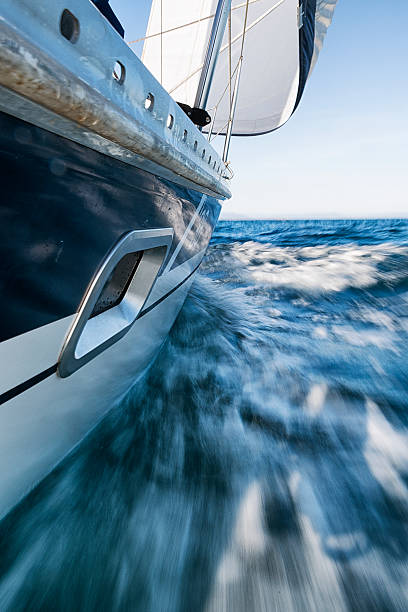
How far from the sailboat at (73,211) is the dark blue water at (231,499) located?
0.78 feet

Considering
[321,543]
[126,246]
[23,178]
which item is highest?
[23,178]

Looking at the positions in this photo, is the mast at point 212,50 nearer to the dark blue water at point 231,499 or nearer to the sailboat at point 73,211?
the sailboat at point 73,211

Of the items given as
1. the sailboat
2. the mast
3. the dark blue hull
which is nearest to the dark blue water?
the sailboat

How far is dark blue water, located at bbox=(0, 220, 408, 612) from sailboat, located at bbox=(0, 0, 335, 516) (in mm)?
239

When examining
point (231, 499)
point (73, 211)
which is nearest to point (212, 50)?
point (73, 211)

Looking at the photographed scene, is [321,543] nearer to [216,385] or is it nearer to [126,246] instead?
[216,385]

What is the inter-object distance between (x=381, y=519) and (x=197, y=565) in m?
0.75

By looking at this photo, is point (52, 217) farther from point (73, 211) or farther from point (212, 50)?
point (212, 50)

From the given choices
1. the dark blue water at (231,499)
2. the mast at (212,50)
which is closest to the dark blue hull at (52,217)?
the dark blue water at (231,499)

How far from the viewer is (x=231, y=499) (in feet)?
4.02

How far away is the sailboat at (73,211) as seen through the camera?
49 cm

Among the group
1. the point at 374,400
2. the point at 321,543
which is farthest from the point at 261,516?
the point at 374,400

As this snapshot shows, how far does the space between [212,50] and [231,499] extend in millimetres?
2446

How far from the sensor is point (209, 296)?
164 inches
